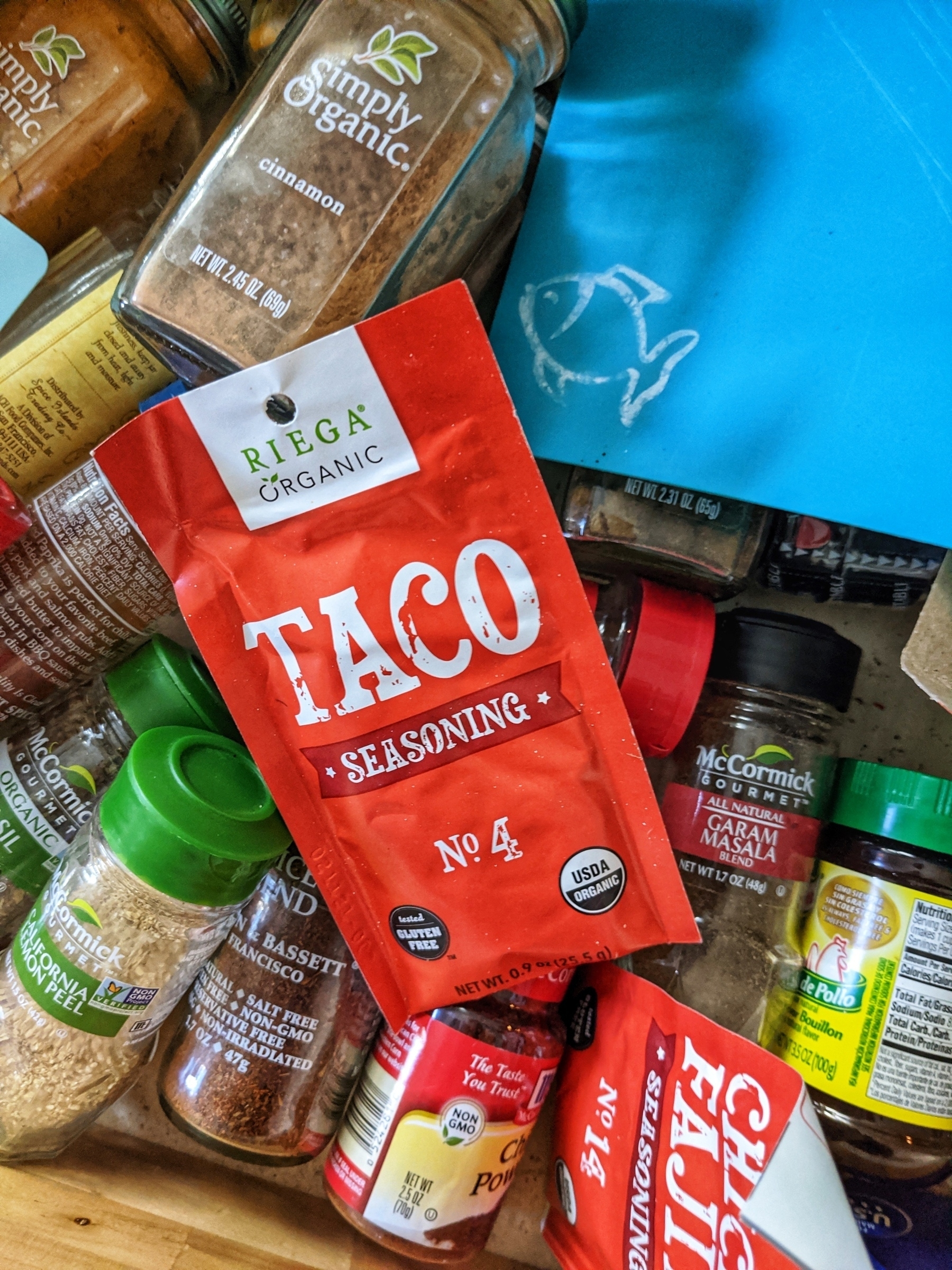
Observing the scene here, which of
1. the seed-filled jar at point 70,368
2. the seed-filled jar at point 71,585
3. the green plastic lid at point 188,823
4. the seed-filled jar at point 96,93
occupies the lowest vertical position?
the green plastic lid at point 188,823

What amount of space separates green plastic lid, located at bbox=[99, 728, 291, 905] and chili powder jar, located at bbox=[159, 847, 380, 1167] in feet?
0.23

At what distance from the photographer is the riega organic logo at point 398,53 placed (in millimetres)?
527

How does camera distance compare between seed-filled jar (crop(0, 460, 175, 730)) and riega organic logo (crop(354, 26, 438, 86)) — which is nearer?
riega organic logo (crop(354, 26, 438, 86))

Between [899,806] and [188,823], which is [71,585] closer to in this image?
[188,823]

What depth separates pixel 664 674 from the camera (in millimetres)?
628

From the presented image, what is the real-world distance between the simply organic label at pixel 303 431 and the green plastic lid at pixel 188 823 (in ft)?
0.58

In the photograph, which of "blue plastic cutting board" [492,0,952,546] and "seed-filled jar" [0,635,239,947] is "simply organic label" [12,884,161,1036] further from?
"blue plastic cutting board" [492,0,952,546]

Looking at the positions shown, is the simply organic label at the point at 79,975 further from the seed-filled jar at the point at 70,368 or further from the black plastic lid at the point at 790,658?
the black plastic lid at the point at 790,658

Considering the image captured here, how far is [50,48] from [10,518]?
13.1 inches

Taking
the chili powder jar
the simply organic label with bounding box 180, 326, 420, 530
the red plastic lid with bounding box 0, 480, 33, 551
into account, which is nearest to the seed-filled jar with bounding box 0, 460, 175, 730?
the red plastic lid with bounding box 0, 480, 33, 551

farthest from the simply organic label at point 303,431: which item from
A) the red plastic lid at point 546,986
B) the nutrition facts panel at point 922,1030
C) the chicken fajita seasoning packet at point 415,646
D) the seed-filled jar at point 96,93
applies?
the nutrition facts panel at point 922,1030

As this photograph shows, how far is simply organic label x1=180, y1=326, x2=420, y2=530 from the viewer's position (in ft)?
1.76

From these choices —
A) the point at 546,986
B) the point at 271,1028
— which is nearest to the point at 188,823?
the point at 271,1028

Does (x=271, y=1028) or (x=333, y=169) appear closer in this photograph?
(x=333, y=169)
